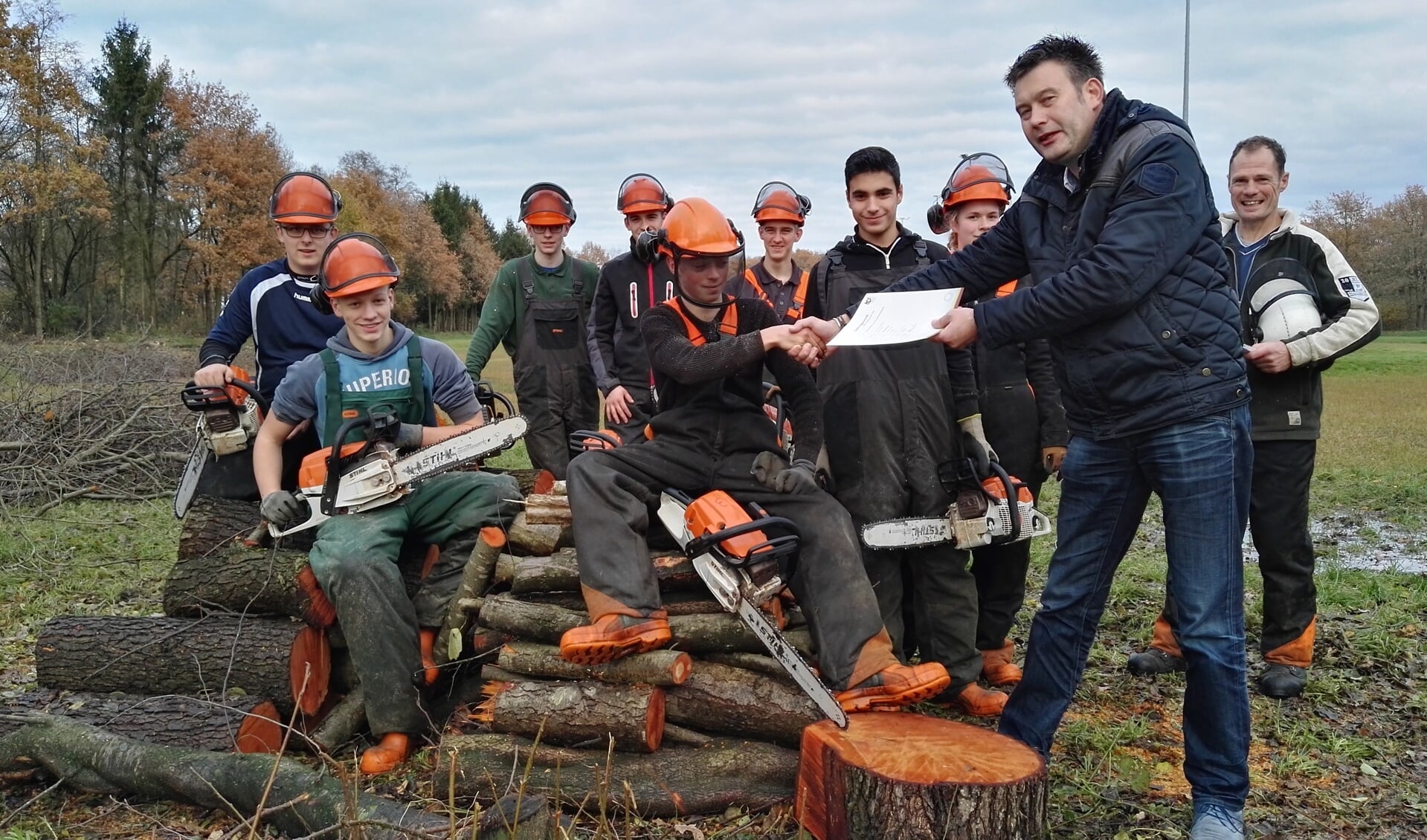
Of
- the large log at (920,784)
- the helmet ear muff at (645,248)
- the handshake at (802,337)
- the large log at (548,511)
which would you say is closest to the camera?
the large log at (920,784)

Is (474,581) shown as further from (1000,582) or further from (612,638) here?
(1000,582)

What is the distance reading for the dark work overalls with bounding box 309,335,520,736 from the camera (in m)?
4.07

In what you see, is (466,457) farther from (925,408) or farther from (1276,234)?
(1276,234)

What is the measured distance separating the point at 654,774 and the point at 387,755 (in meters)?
1.25

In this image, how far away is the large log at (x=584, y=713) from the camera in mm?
3484

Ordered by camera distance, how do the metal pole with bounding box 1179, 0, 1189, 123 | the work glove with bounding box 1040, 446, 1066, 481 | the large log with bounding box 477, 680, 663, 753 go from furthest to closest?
the metal pole with bounding box 1179, 0, 1189, 123, the work glove with bounding box 1040, 446, 1066, 481, the large log with bounding box 477, 680, 663, 753

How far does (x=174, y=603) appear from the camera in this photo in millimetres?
4523

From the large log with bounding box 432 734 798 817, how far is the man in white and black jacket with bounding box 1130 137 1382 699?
8.28 feet

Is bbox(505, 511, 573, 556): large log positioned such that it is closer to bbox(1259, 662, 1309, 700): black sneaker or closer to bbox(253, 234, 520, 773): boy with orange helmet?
bbox(253, 234, 520, 773): boy with orange helmet

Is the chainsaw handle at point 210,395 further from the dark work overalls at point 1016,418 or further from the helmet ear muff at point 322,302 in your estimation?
the dark work overalls at point 1016,418

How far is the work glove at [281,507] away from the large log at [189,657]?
1.56 ft

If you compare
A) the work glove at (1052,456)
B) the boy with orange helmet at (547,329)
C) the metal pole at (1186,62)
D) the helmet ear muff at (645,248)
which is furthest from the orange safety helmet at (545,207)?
the metal pole at (1186,62)

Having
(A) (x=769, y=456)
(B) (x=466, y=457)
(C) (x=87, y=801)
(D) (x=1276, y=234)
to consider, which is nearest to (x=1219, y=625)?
(A) (x=769, y=456)

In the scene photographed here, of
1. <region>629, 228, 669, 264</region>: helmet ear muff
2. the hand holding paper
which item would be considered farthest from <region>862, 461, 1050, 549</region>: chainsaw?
<region>629, 228, 669, 264</region>: helmet ear muff
